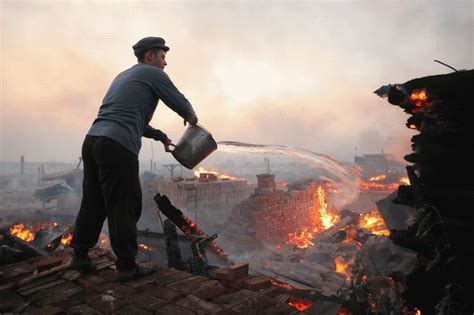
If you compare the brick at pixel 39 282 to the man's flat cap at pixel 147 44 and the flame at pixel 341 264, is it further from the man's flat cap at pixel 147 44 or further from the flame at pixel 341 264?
the flame at pixel 341 264

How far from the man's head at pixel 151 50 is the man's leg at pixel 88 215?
109cm

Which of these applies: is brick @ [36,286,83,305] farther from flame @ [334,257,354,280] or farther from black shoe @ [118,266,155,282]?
flame @ [334,257,354,280]

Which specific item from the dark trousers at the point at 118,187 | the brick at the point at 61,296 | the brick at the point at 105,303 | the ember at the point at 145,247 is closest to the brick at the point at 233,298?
the brick at the point at 105,303

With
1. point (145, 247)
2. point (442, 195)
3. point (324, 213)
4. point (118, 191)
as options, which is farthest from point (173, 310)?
point (324, 213)

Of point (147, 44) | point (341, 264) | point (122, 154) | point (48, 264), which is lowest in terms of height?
point (341, 264)

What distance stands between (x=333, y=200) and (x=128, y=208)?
14.4 metres

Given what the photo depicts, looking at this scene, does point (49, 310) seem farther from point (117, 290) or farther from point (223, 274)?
point (223, 274)

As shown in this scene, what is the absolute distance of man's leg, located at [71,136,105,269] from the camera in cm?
267

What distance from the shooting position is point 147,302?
6.89 ft

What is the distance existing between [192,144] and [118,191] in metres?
0.88

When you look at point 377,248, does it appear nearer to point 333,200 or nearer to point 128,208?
point 128,208

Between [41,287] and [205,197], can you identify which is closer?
[41,287]

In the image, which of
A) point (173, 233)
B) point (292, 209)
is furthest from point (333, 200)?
point (173, 233)

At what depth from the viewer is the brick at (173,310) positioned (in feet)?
6.35
